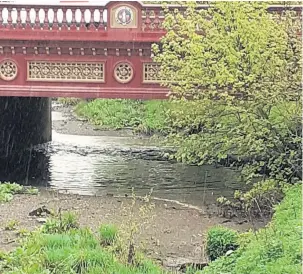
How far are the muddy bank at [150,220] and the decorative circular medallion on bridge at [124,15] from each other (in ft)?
12.4

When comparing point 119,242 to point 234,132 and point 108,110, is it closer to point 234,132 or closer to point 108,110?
point 234,132

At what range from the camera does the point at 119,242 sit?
890cm

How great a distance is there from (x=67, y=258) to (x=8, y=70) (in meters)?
8.19

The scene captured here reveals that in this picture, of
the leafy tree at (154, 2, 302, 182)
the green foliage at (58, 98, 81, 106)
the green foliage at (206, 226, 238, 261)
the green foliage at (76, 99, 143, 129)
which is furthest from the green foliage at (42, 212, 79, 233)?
the green foliage at (58, 98, 81, 106)

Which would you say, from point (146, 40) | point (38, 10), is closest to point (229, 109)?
point (146, 40)

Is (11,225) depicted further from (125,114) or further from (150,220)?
(125,114)

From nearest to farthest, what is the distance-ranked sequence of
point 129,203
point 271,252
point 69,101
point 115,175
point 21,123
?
point 271,252, point 129,203, point 115,175, point 21,123, point 69,101

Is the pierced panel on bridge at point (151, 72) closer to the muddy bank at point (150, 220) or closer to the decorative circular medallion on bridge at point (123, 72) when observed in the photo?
the decorative circular medallion on bridge at point (123, 72)

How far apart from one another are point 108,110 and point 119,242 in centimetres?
2405

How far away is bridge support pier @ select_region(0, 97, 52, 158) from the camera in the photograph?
2106 centimetres

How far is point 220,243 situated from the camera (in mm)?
9109

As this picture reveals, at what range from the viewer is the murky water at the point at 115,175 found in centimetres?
1597

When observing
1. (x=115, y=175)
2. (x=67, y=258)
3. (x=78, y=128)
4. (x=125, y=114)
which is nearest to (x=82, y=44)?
(x=115, y=175)

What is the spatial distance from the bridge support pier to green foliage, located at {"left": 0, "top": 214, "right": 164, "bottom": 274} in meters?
12.1
